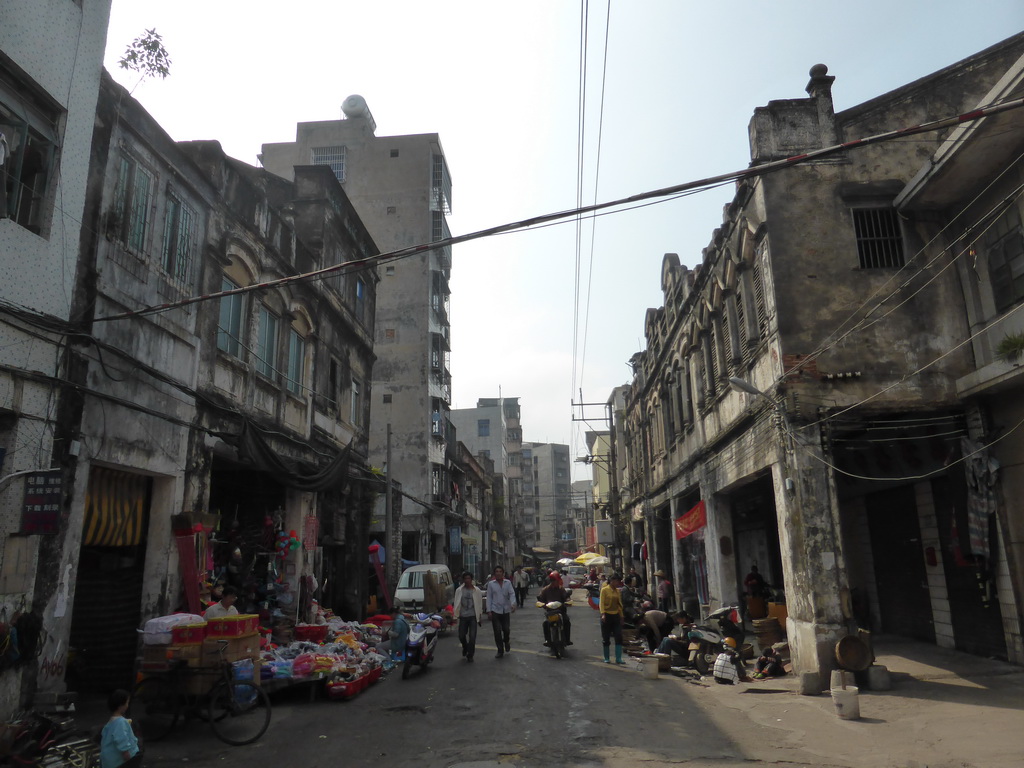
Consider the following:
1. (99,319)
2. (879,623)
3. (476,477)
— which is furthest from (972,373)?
(476,477)

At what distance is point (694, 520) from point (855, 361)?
349 inches

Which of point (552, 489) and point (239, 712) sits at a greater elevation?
point (552, 489)

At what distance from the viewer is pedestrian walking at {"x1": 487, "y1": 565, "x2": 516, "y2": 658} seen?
1473 cm

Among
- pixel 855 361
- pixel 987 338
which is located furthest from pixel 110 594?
pixel 987 338

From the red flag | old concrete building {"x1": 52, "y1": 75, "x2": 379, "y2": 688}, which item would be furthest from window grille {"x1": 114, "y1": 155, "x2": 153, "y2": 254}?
the red flag

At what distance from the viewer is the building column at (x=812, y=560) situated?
435 inches

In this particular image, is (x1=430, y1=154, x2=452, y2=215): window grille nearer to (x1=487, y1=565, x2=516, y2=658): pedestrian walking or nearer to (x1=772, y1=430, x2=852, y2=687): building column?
(x1=487, y1=565, x2=516, y2=658): pedestrian walking

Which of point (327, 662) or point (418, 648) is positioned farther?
point (418, 648)

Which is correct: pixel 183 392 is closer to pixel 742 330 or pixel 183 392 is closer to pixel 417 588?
pixel 742 330

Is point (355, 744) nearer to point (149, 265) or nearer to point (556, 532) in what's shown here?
point (149, 265)

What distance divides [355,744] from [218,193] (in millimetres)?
9948

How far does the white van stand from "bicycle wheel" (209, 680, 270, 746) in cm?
1542

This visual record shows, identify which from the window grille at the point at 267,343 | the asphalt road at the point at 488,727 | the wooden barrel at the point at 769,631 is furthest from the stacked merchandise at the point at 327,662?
the wooden barrel at the point at 769,631

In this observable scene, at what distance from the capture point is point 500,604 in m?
14.8
